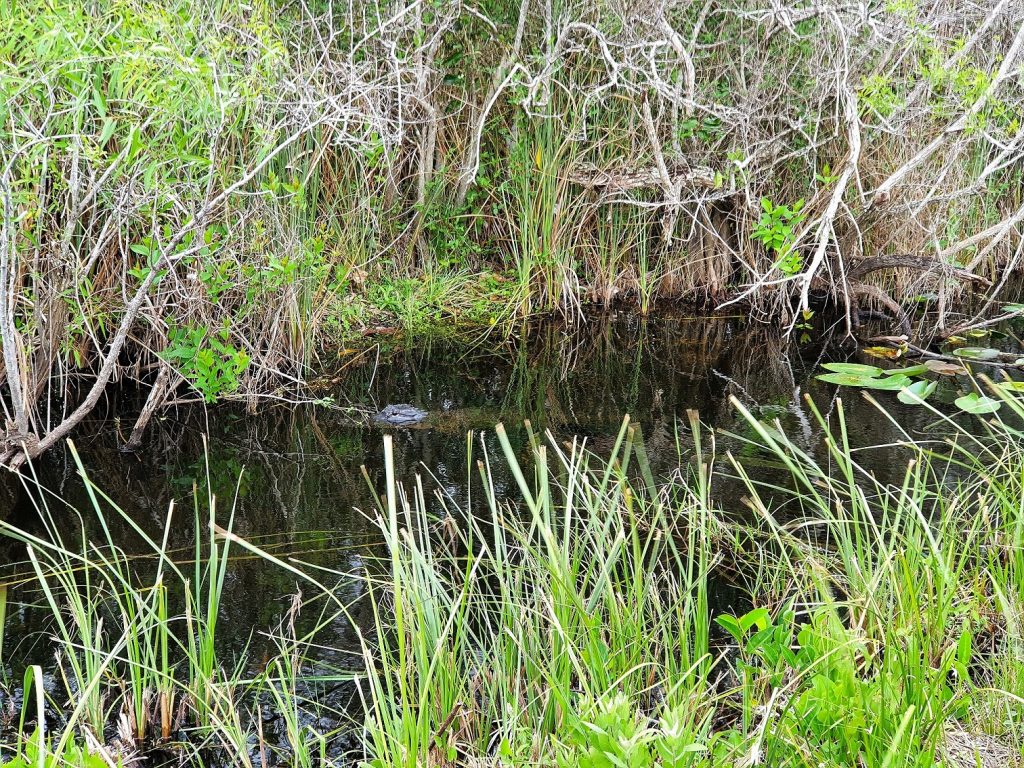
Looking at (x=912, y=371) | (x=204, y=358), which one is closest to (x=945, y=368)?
(x=912, y=371)

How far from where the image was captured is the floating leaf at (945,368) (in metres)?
4.82

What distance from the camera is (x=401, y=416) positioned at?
4336 mm

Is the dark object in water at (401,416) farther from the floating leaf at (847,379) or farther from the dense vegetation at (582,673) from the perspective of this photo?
the floating leaf at (847,379)

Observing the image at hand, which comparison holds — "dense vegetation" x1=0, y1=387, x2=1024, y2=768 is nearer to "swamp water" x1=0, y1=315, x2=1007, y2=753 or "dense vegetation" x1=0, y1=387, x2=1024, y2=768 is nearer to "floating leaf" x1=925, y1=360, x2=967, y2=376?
"swamp water" x1=0, y1=315, x2=1007, y2=753

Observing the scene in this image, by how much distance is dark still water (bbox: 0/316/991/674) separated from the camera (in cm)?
298

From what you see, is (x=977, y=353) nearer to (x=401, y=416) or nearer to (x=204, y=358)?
(x=401, y=416)

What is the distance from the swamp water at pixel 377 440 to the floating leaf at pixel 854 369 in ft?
0.47

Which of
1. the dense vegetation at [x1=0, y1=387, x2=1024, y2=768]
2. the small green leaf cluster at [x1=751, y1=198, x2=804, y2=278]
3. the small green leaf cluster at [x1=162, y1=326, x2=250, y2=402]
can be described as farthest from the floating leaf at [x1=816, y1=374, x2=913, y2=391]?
the small green leaf cluster at [x1=162, y1=326, x2=250, y2=402]

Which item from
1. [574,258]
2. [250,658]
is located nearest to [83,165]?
[250,658]

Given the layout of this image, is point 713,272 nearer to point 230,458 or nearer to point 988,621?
point 230,458

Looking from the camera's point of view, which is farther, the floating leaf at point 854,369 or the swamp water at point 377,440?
the floating leaf at point 854,369

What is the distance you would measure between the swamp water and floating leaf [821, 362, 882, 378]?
0.47 ft

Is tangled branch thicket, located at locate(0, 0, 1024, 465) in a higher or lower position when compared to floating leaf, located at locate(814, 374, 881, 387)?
higher

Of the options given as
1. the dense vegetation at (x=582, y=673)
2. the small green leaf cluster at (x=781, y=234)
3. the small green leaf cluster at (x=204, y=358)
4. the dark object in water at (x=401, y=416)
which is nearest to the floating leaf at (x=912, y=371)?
the small green leaf cluster at (x=781, y=234)
